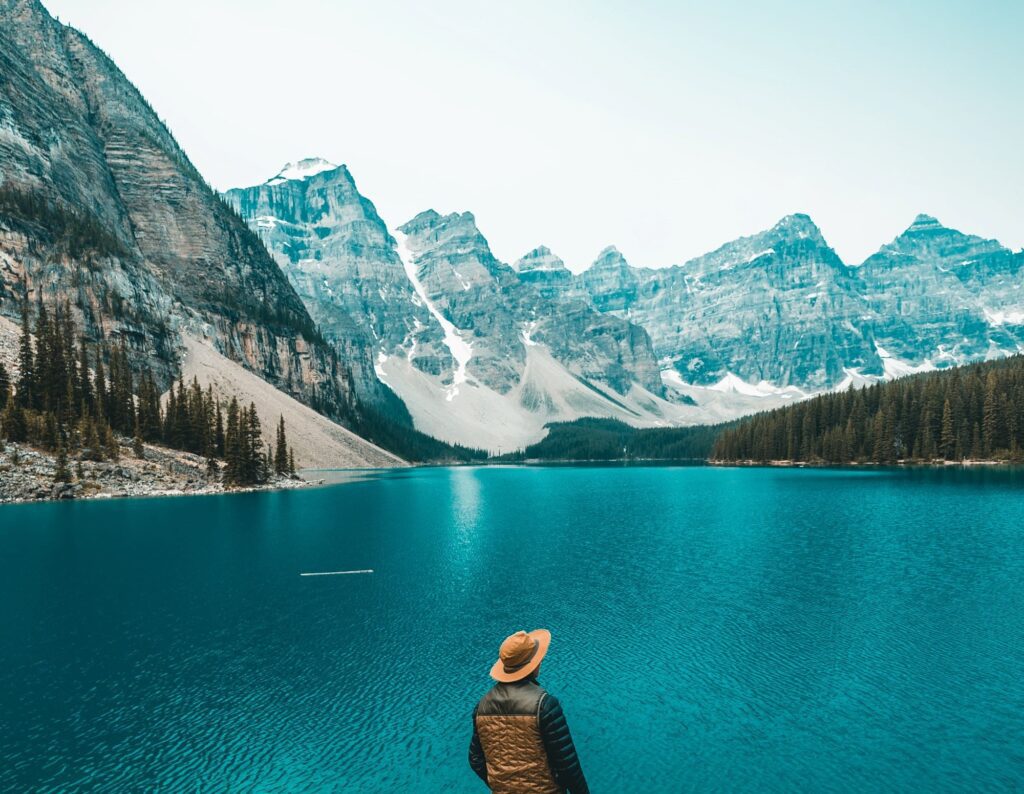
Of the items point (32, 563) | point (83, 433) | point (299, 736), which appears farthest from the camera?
point (83, 433)

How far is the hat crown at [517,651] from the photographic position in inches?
341

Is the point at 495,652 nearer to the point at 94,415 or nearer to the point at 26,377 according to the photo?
the point at 94,415

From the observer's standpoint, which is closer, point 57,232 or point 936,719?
point 936,719

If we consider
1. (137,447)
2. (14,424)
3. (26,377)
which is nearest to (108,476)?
(137,447)

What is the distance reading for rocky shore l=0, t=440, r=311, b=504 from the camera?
277 ft

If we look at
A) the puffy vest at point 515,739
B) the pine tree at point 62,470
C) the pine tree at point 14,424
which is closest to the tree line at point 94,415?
the pine tree at point 14,424

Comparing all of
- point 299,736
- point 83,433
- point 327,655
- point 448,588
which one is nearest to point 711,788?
point 299,736

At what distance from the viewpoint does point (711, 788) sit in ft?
61.9

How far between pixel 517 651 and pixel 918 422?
182730mm

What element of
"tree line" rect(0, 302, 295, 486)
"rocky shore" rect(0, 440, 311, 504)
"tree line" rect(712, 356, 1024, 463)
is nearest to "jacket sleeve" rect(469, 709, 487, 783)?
"rocky shore" rect(0, 440, 311, 504)

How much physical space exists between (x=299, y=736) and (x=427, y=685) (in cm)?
608

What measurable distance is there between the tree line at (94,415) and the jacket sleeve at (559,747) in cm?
10389

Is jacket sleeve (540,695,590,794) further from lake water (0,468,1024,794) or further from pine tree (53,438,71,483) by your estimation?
pine tree (53,438,71,483)

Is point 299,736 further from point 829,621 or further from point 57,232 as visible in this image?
point 57,232
